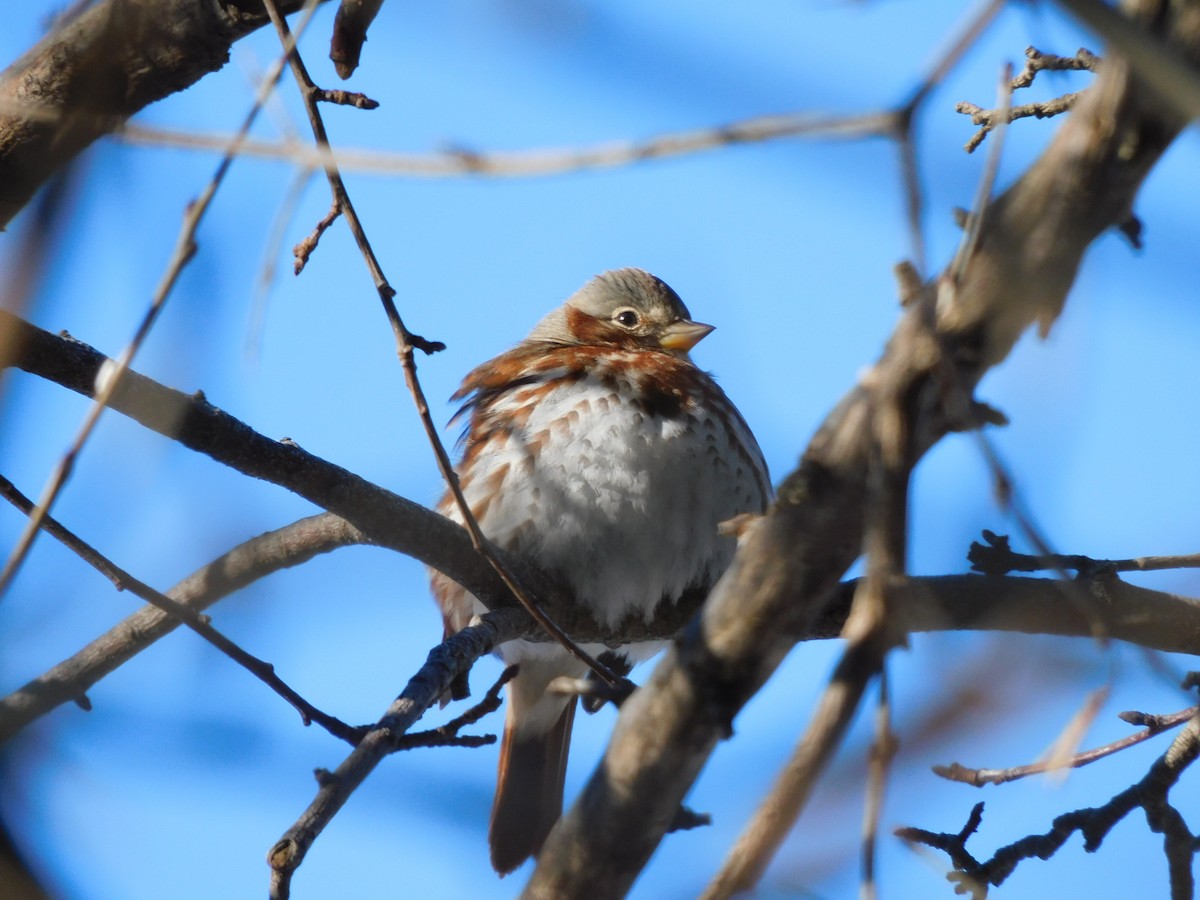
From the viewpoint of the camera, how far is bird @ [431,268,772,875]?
500 cm

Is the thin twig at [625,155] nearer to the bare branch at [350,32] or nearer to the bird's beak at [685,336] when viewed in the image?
the bare branch at [350,32]

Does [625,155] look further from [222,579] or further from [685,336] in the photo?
[685,336]

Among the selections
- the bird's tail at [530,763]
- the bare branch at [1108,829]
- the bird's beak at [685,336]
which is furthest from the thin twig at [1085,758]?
the bird's beak at [685,336]

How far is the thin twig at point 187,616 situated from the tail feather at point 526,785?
2.95m

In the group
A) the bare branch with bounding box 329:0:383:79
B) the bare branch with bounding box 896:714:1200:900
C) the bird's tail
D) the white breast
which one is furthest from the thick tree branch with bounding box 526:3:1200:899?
the bird's tail

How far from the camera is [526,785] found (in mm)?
6055

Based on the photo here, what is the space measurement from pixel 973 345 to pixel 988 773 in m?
2.33

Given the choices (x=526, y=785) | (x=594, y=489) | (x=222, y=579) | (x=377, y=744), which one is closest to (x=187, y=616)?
(x=377, y=744)

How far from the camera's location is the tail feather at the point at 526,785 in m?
5.77

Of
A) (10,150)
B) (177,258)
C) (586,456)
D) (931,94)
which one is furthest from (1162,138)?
(586,456)

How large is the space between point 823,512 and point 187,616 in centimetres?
142

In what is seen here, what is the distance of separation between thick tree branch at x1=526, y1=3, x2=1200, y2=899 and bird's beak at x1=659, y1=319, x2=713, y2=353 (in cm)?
438

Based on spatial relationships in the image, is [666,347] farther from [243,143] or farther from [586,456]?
[243,143]

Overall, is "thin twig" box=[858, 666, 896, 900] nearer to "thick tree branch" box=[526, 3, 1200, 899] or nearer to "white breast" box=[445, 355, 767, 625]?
"thick tree branch" box=[526, 3, 1200, 899]
